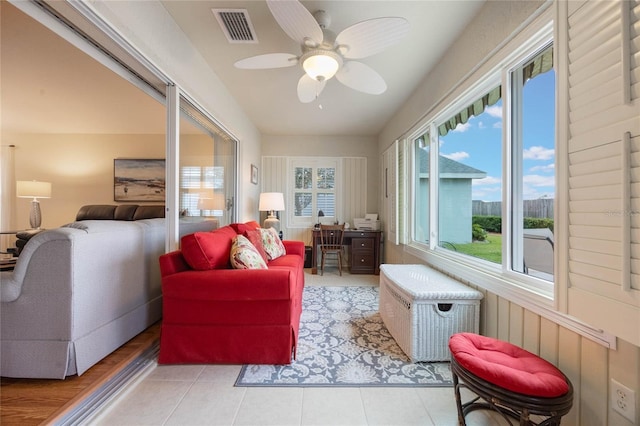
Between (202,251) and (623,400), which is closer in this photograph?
(623,400)

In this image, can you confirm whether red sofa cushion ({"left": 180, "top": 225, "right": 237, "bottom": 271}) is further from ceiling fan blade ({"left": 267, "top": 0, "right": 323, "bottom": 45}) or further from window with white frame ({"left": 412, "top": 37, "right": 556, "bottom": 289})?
window with white frame ({"left": 412, "top": 37, "right": 556, "bottom": 289})

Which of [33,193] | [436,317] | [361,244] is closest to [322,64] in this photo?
[436,317]

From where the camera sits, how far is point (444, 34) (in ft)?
6.64

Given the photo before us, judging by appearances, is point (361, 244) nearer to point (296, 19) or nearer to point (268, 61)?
point (268, 61)

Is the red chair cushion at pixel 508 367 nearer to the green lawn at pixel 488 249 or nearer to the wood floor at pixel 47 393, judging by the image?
the green lawn at pixel 488 249

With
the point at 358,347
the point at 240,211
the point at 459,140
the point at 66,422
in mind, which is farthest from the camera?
the point at 240,211

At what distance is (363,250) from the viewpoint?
4.39 m

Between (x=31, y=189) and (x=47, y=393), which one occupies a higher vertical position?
(x=31, y=189)

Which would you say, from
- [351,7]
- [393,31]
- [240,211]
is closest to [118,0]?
[351,7]

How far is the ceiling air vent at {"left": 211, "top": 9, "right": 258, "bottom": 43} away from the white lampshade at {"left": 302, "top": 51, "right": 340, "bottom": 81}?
0.57 metres

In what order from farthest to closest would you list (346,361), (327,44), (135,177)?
(135,177) < (346,361) < (327,44)

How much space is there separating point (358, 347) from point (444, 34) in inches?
99.3

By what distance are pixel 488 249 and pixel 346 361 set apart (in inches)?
52.2

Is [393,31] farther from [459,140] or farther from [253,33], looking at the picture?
[459,140]
